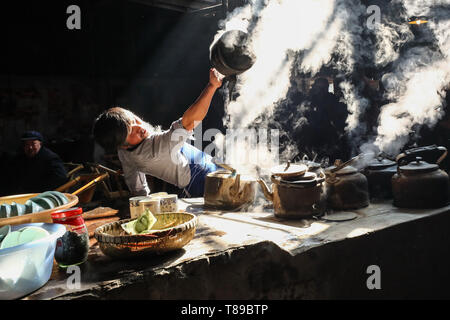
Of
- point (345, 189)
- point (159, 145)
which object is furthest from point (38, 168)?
point (345, 189)

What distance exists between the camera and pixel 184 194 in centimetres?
416

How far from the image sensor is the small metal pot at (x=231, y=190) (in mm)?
2885

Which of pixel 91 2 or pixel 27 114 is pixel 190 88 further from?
pixel 27 114

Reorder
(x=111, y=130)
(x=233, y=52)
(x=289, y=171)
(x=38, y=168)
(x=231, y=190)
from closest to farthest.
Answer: (x=233, y=52) < (x=289, y=171) < (x=231, y=190) < (x=111, y=130) < (x=38, y=168)

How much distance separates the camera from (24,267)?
1.38 m

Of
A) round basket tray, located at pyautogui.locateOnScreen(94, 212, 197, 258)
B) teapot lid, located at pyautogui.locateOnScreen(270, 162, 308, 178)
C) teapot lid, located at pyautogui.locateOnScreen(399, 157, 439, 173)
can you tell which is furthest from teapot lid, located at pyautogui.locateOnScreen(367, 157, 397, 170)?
round basket tray, located at pyautogui.locateOnScreen(94, 212, 197, 258)

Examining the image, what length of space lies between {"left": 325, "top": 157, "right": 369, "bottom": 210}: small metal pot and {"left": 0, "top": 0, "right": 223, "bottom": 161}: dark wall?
5.43 m

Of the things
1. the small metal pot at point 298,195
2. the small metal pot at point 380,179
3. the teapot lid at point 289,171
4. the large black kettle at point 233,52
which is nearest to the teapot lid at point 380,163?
the small metal pot at point 380,179

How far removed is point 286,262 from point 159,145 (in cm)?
190

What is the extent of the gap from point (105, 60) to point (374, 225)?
8275 millimetres

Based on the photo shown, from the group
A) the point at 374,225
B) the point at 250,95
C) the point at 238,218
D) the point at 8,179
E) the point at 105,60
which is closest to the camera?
the point at 374,225

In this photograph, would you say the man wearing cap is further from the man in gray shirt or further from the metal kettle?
the metal kettle

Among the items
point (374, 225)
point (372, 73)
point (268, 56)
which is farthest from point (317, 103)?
point (374, 225)

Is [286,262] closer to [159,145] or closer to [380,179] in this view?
[380,179]
